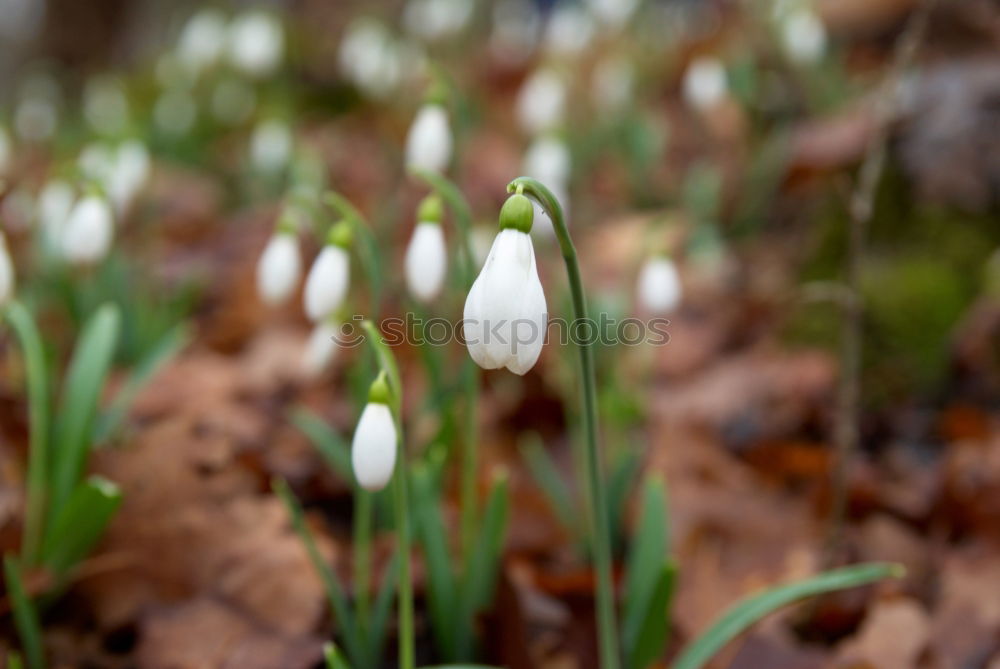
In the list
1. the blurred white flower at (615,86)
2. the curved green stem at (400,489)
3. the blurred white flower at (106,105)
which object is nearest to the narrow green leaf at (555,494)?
the curved green stem at (400,489)

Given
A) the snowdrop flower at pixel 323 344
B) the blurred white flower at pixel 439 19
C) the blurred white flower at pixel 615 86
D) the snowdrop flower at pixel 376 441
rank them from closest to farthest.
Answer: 1. the snowdrop flower at pixel 376 441
2. the snowdrop flower at pixel 323 344
3. the blurred white flower at pixel 615 86
4. the blurred white flower at pixel 439 19

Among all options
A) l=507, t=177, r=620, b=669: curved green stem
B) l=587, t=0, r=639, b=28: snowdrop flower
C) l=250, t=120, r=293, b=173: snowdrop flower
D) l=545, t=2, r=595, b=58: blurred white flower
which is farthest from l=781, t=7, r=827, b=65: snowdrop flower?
l=507, t=177, r=620, b=669: curved green stem

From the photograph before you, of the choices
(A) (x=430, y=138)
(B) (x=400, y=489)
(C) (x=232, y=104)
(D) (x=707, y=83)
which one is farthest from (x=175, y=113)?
(B) (x=400, y=489)

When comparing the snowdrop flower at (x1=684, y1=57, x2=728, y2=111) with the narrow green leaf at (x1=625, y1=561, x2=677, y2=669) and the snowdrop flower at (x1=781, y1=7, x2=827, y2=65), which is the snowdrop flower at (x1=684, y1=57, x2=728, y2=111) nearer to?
the snowdrop flower at (x1=781, y1=7, x2=827, y2=65)

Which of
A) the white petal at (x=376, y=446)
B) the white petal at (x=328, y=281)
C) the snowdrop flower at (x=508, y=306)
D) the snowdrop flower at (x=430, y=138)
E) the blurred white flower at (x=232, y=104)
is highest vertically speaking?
Result: the blurred white flower at (x=232, y=104)

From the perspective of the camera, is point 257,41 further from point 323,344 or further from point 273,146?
point 323,344

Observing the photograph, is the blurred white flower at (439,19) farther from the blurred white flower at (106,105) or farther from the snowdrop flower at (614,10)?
the blurred white flower at (106,105)

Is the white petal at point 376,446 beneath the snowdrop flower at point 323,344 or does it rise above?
beneath
